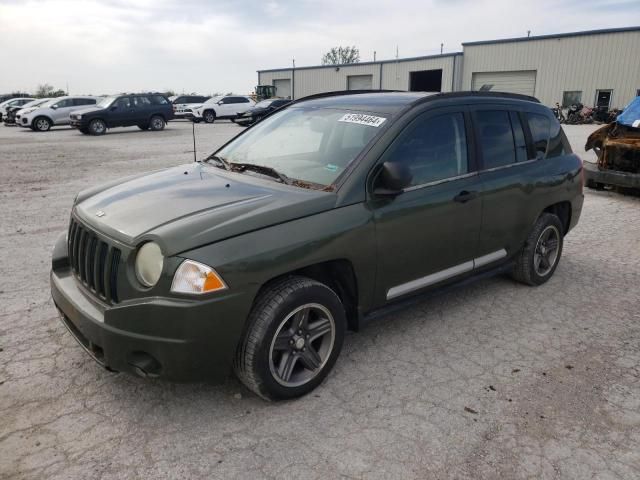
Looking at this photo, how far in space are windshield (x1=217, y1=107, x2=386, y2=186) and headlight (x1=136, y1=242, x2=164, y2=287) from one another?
1148mm

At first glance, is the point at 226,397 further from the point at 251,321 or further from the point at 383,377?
the point at 383,377

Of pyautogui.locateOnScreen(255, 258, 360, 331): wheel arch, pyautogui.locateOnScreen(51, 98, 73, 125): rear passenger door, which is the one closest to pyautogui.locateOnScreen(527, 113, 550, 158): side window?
pyautogui.locateOnScreen(255, 258, 360, 331): wheel arch

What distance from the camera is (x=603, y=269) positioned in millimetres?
5590

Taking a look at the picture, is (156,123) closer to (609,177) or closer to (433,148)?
(609,177)

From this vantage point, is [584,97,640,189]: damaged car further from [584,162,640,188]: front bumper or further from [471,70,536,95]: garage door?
[471,70,536,95]: garage door

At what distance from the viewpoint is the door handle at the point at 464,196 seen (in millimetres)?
3911

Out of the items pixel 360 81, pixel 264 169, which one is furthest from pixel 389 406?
pixel 360 81

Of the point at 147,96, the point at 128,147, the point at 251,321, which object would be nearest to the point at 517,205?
the point at 251,321

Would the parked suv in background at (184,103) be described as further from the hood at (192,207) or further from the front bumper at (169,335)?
the front bumper at (169,335)

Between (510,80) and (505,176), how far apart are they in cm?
3697

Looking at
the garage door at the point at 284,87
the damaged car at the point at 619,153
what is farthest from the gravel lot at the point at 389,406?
the garage door at the point at 284,87

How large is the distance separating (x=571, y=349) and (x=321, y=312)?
1.99 m

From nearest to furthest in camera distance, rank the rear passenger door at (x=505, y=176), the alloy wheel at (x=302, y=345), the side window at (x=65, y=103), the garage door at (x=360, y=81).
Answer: the alloy wheel at (x=302, y=345) < the rear passenger door at (x=505, y=176) < the side window at (x=65, y=103) < the garage door at (x=360, y=81)

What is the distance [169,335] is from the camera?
8.81 feet
